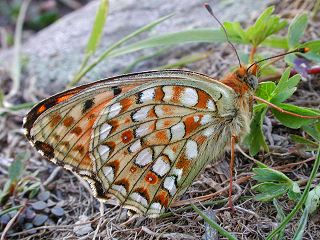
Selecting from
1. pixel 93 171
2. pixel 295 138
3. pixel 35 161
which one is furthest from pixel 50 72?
pixel 295 138

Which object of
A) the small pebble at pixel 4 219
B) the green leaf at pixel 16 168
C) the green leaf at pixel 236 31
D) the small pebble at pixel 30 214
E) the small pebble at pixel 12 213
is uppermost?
the green leaf at pixel 236 31

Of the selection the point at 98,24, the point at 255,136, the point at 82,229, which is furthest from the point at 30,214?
the point at 98,24

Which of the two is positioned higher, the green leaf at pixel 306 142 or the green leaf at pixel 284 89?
the green leaf at pixel 284 89

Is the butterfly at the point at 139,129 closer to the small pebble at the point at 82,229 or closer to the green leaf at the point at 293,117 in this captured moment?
the green leaf at the point at 293,117

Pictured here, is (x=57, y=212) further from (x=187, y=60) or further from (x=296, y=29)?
(x=296, y=29)

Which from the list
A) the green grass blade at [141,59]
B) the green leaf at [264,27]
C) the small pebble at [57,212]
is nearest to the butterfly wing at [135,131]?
the small pebble at [57,212]

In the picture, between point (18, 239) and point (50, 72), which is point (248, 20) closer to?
point (50, 72)
